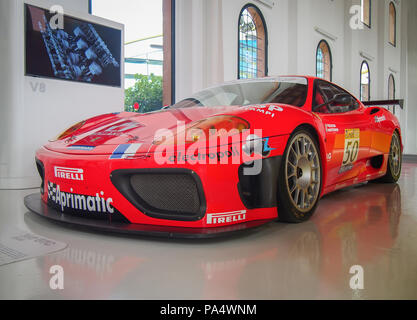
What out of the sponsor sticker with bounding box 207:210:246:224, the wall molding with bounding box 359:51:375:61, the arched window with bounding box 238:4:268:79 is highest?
the wall molding with bounding box 359:51:375:61

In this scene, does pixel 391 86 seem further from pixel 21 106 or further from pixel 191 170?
pixel 191 170

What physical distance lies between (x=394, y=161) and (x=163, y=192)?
2.79 m

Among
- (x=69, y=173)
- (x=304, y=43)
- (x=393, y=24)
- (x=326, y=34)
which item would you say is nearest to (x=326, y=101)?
(x=69, y=173)

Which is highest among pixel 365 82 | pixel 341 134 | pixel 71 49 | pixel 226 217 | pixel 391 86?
pixel 391 86

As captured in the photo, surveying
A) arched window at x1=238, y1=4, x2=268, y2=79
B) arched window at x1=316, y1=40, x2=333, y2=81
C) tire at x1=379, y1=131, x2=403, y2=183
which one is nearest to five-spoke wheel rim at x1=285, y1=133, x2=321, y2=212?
tire at x1=379, y1=131, x2=403, y2=183

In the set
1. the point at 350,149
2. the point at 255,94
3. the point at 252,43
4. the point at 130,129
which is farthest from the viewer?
the point at 252,43

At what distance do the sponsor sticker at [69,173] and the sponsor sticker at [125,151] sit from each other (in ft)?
0.62

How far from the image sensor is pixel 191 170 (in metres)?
1.57

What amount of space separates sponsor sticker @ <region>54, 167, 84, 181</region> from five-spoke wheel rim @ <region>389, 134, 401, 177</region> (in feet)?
9.37

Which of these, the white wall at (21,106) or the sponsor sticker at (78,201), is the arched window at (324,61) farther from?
the sponsor sticker at (78,201)

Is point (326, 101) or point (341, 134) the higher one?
point (326, 101)

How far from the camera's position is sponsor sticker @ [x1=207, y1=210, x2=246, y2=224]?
63.9 inches

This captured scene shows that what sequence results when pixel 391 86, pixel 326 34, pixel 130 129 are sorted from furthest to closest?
pixel 391 86 < pixel 326 34 < pixel 130 129

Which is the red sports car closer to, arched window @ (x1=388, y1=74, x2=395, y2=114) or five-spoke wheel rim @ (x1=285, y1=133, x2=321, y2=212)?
five-spoke wheel rim @ (x1=285, y1=133, x2=321, y2=212)
